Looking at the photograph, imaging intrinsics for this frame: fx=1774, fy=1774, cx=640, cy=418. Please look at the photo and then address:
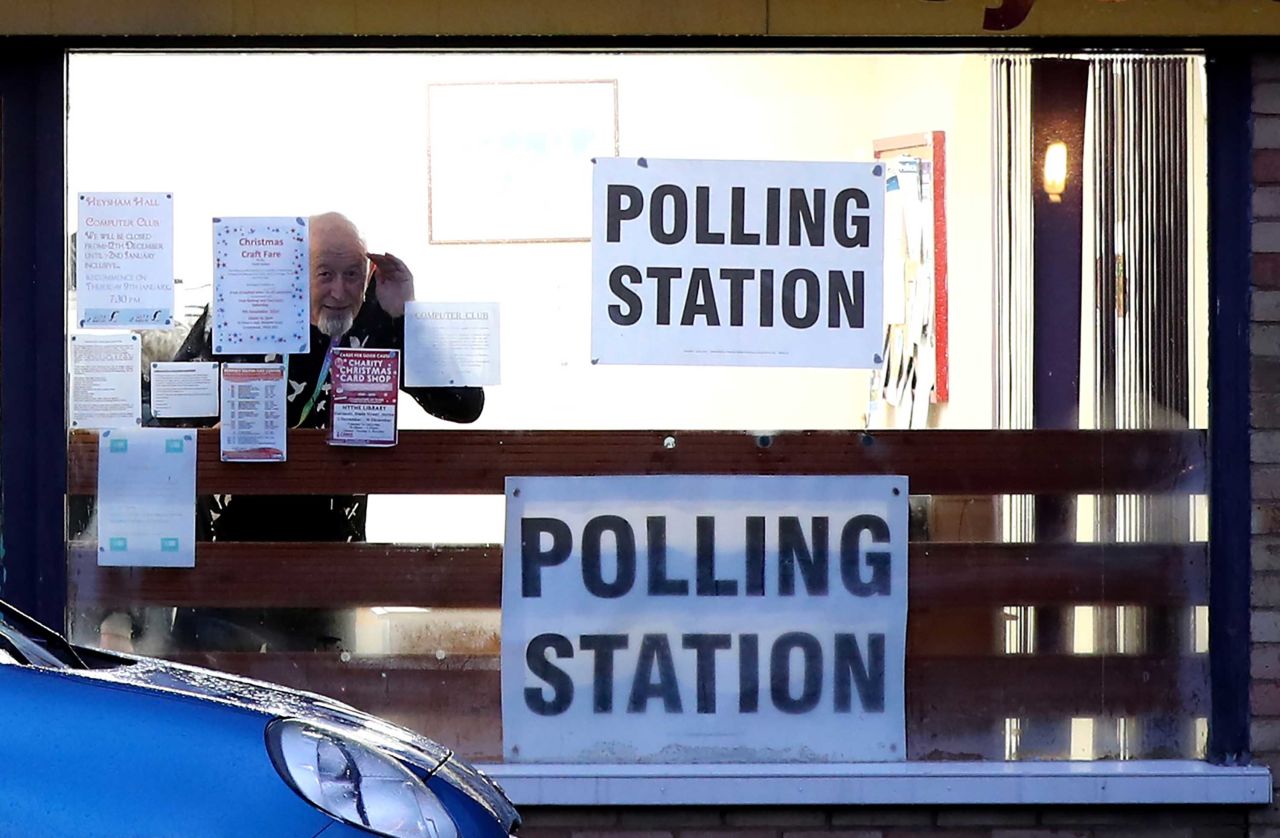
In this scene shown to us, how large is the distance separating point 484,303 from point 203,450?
97 cm

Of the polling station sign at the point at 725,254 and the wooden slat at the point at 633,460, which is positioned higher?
the polling station sign at the point at 725,254

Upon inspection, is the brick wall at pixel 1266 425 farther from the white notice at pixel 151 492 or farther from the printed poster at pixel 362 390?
the white notice at pixel 151 492

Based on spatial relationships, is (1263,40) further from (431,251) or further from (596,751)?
(596,751)

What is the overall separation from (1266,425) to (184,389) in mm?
3288

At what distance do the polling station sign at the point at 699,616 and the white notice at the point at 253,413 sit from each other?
748mm

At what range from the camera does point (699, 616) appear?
213 inches

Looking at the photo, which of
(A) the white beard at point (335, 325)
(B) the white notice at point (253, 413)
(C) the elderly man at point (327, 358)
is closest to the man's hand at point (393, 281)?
(C) the elderly man at point (327, 358)

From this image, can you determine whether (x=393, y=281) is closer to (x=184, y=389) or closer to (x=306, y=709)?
(x=184, y=389)

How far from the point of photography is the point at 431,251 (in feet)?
17.7

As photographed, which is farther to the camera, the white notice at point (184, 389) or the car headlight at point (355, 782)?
the white notice at point (184, 389)

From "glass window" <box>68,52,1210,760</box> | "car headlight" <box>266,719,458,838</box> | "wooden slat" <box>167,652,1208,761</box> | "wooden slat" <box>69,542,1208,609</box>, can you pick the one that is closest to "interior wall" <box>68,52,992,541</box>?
"glass window" <box>68,52,1210,760</box>

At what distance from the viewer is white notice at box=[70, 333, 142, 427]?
539 centimetres

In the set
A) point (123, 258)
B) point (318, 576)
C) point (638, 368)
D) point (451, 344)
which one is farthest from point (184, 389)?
Result: point (638, 368)

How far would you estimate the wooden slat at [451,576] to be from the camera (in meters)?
5.39
